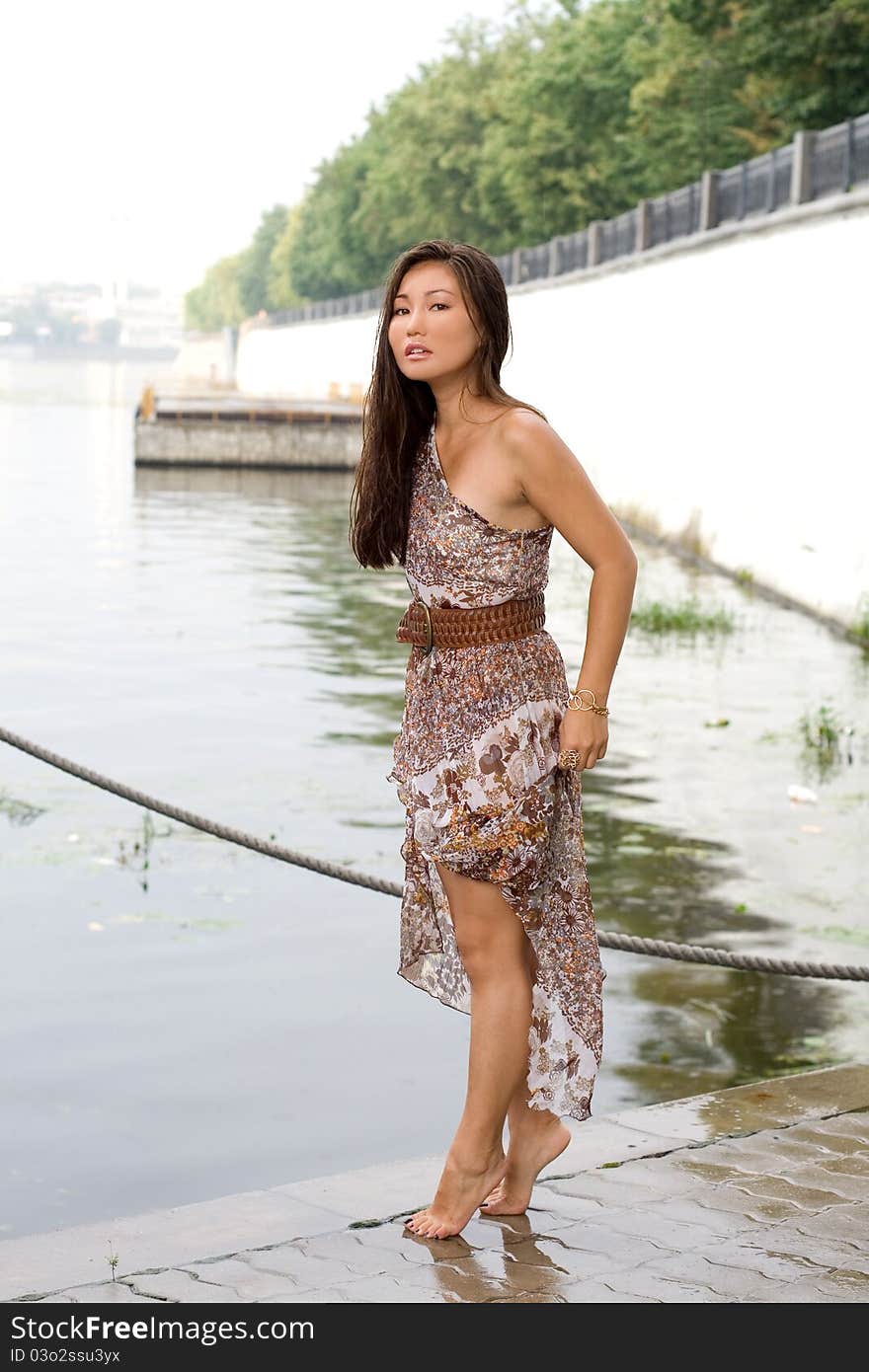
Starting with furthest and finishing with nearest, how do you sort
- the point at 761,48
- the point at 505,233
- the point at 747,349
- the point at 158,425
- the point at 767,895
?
the point at 505,233 < the point at 158,425 < the point at 761,48 < the point at 747,349 < the point at 767,895

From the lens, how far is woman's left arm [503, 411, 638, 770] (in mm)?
3859

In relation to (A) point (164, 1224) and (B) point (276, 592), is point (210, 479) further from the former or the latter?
(A) point (164, 1224)

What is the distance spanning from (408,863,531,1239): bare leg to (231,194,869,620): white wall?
311 inches

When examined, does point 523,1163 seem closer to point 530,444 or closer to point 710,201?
point 530,444

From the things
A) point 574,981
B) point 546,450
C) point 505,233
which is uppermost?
point 505,233

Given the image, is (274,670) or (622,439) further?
(622,439)

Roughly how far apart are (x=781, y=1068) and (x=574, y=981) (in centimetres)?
201

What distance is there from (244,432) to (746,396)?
19.8 metres

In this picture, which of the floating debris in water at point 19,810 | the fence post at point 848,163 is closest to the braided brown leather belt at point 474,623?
the floating debris in water at point 19,810

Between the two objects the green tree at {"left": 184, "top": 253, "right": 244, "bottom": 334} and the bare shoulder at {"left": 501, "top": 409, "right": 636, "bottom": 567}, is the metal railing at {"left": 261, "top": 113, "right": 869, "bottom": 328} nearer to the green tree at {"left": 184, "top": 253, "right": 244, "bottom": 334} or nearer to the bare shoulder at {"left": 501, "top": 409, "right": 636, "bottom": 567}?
the bare shoulder at {"left": 501, "top": 409, "right": 636, "bottom": 567}

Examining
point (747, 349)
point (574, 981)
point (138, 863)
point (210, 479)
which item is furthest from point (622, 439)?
point (574, 981)

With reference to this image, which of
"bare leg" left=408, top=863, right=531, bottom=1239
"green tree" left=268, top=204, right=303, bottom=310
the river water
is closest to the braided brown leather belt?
"bare leg" left=408, top=863, right=531, bottom=1239

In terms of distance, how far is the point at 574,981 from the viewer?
160 inches

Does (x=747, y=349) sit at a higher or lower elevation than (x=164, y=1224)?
higher
